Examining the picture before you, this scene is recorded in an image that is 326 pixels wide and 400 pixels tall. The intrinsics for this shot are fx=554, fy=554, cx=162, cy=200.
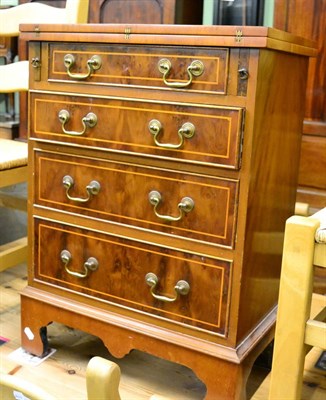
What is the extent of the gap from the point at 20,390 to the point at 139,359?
→ 3.26ft

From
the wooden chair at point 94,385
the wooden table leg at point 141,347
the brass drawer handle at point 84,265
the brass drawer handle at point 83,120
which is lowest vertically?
the wooden table leg at point 141,347

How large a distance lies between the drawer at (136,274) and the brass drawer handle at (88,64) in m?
0.37

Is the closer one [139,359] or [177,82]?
[177,82]

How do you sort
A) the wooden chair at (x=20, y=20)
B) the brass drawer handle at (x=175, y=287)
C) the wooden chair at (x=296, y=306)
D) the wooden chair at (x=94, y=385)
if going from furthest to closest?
the wooden chair at (x=20, y=20) → the brass drawer handle at (x=175, y=287) → the wooden chair at (x=296, y=306) → the wooden chair at (x=94, y=385)

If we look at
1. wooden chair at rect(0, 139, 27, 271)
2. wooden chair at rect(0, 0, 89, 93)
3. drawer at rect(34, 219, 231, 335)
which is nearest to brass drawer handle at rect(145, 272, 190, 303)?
drawer at rect(34, 219, 231, 335)

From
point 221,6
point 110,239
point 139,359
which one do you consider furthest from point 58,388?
point 221,6

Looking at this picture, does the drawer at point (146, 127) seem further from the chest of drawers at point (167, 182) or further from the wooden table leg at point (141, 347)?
the wooden table leg at point (141, 347)

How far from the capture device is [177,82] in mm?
1144

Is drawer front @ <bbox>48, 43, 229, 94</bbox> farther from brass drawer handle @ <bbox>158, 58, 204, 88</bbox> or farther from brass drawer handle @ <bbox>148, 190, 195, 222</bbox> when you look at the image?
brass drawer handle @ <bbox>148, 190, 195, 222</bbox>

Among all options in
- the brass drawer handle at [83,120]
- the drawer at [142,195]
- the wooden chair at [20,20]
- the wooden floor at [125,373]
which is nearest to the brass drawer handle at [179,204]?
the drawer at [142,195]

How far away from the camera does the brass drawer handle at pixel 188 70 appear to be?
1113mm

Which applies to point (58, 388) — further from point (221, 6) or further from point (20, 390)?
point (221, 6)

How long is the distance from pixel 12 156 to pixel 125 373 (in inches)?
27.9

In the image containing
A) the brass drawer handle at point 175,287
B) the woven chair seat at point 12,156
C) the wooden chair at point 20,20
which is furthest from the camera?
the wooden chair at point 20,20
